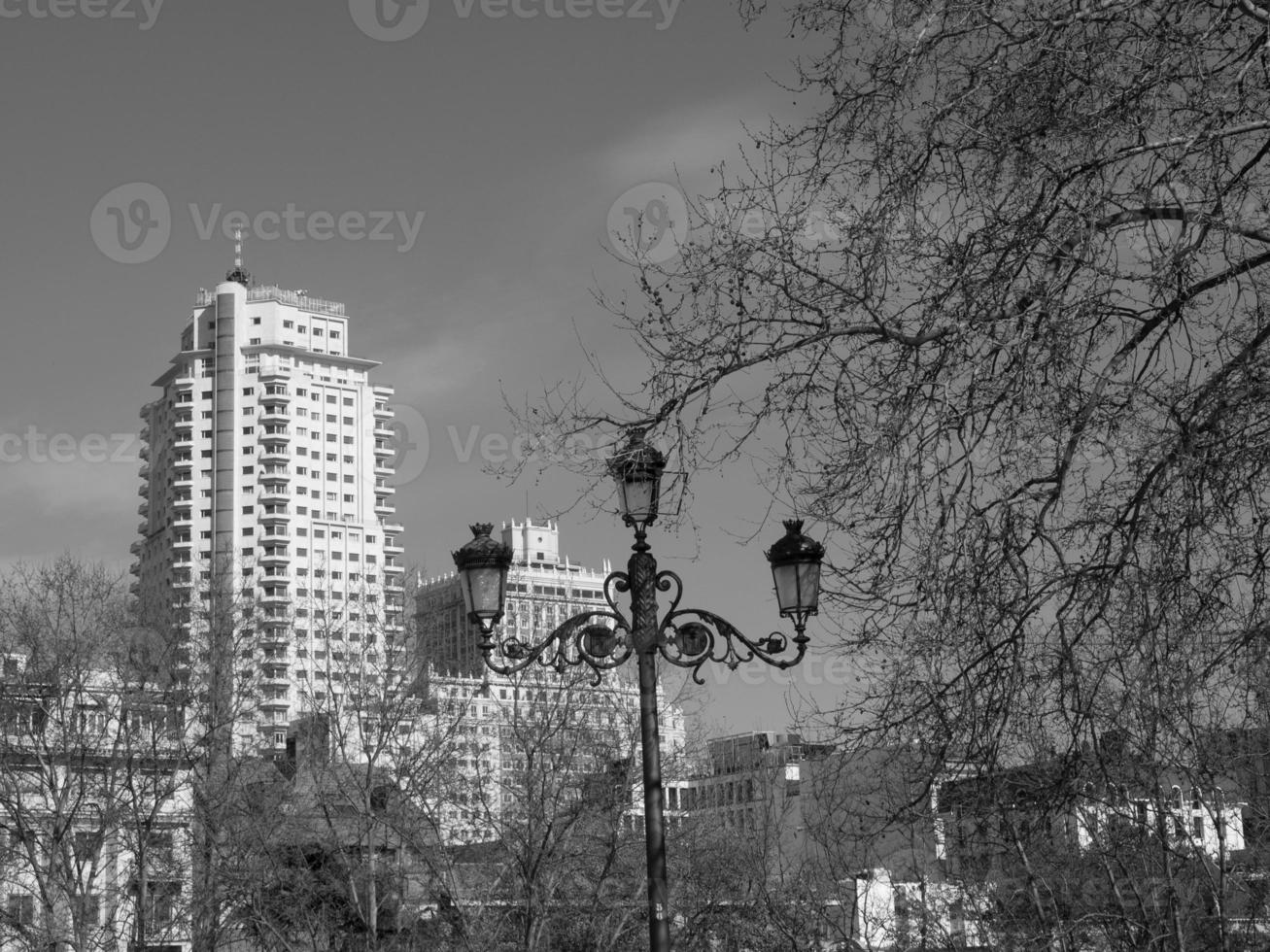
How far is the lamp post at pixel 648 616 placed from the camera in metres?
8.84

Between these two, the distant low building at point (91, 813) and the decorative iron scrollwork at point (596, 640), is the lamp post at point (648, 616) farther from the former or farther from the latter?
the distant low building at point (91, 813)

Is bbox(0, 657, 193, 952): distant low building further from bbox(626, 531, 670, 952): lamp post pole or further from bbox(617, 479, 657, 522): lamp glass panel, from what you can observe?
bbox(617, 479, 657, 522): lamp glass panel

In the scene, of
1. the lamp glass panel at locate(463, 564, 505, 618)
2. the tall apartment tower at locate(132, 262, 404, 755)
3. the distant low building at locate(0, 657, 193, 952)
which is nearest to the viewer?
the lamp glass panel at locate(463, 564, 505, 618)

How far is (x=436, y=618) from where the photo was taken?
46469mm

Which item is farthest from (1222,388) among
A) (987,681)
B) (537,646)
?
(537,646)

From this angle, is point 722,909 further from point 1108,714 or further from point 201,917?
point 1108,714

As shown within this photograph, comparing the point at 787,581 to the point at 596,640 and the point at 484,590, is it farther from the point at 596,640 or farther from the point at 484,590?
the point at 484,590

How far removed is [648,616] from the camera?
9570mm

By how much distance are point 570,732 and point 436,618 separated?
721cm

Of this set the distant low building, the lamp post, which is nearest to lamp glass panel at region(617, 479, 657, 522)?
the lamp post

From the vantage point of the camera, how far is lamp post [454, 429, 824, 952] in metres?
8.84

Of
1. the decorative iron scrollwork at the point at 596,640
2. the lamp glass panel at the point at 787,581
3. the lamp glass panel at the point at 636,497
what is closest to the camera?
the lamp glass panel at the point at 636,497

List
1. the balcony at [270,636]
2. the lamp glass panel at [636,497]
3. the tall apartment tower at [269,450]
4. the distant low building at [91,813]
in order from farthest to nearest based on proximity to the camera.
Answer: the tall apartment tower at [269,450], the balcony at [270,636], the distant low building at [91,813], the lamp glass panel at [636,497]

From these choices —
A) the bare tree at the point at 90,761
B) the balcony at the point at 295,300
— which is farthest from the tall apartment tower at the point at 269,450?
the bare tree at the point at 90,761
